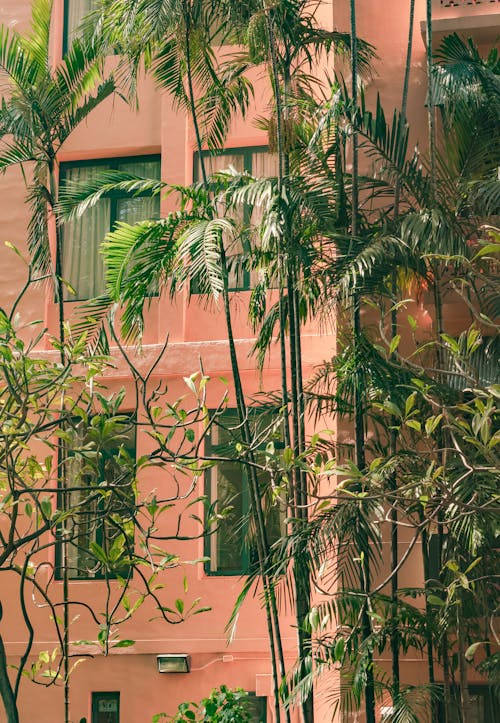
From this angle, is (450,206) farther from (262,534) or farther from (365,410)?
(262,534)

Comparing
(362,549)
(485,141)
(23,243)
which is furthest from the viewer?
(23,243)

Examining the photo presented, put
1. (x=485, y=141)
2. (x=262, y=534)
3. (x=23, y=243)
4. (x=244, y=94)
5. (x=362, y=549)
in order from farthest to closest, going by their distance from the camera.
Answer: (x=23, y=243), (x=244, y=94), (x=485, y=141), (x=262, y=534), (x=362, y=549)

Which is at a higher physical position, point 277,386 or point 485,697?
point 277,386

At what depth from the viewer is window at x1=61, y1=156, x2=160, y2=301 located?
13.4m

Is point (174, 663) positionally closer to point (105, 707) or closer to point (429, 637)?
point (105, 707)

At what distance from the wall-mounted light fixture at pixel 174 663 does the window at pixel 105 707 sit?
0.66m

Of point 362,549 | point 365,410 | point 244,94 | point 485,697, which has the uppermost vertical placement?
point 244,94

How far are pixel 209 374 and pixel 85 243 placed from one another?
2397 mm

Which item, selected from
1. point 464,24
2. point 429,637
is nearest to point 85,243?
point 464,24

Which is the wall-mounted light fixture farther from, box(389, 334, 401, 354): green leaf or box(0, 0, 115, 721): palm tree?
box(389, 334, 401, 354): green leaf

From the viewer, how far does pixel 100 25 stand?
10.6 m

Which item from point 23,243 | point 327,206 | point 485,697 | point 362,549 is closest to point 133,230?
point 327,206

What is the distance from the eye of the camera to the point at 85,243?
13.6 metres

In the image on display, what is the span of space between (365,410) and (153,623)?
12.6 ft
